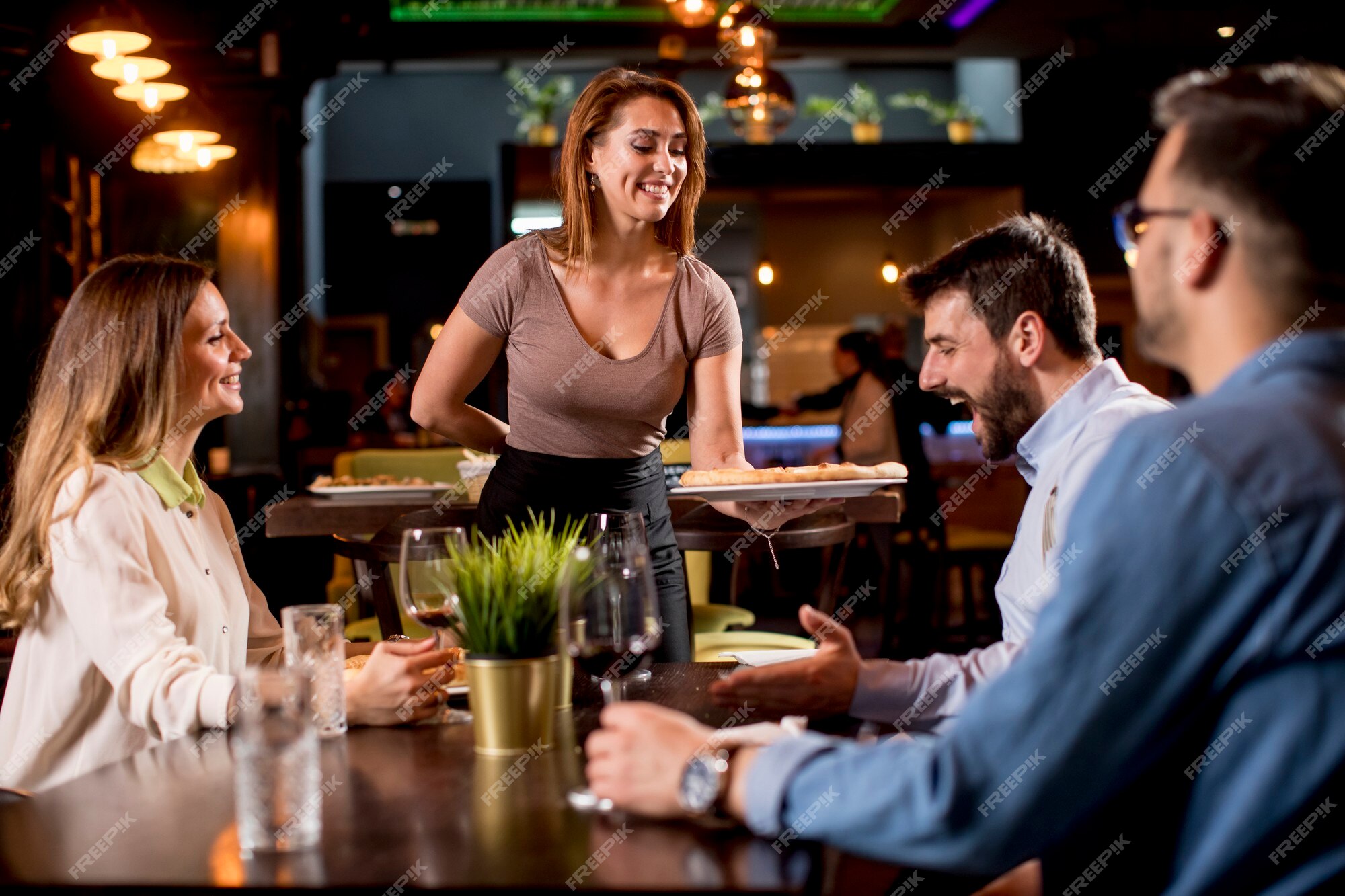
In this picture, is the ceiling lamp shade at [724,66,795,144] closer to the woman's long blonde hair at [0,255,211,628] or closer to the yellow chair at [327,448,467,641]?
the yellow chair at [327,448,467,641]

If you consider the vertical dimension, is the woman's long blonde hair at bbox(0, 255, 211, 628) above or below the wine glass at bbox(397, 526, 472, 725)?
above

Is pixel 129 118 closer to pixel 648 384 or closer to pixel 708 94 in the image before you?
pixel 648 384

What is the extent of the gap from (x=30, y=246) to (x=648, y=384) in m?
4.32

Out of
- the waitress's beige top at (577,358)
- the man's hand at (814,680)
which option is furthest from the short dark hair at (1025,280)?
the man's hand at (814,680)

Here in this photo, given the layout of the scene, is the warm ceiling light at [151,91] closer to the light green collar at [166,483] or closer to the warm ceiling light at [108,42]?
the warm ceiling light at [108,42]

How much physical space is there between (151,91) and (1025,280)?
4332 mm

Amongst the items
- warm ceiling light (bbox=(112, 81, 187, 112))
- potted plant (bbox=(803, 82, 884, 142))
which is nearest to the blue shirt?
warm ceiling light (bbox=(112, 81, 187, 112))

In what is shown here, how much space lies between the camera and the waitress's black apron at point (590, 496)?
2500 millimetres

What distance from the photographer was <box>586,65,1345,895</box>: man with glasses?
0.92 metres

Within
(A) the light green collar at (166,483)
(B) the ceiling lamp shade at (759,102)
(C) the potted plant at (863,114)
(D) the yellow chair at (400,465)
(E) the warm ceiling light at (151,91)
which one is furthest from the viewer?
(C) the potted plant at (863,114)

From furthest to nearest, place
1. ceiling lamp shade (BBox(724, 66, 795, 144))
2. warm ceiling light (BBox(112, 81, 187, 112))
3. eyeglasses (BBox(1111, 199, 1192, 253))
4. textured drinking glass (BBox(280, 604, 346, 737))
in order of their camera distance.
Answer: ceiling lamp shade (BBox(724, 66, 795, 144)) < warm ceiling light (BBox(112, 81, 187, 112)) < textured drinking glass (BBox(280, 604, 346, 737)) < eyeglasses (BBox(1111, 199, 1192, 253))

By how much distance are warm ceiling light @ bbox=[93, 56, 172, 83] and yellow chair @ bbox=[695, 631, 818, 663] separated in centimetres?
325

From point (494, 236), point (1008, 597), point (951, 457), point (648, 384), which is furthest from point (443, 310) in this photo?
point (1008, 597)

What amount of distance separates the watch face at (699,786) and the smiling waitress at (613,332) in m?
1.34
